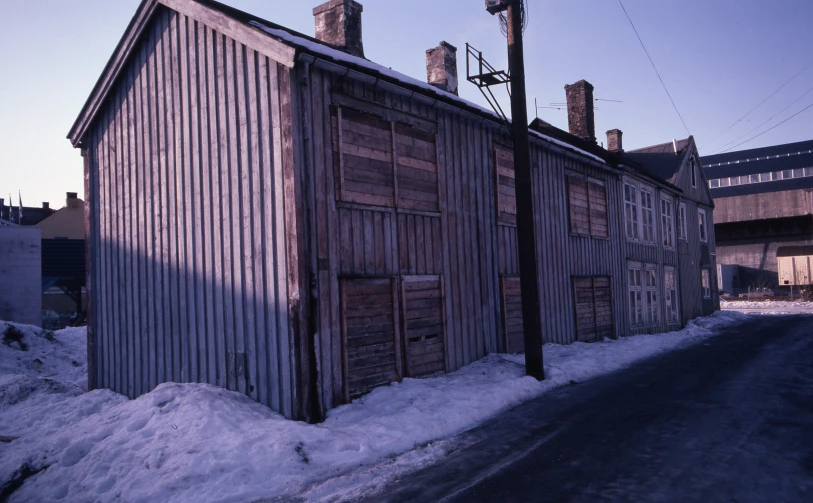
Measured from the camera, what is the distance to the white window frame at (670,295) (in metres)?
23.1

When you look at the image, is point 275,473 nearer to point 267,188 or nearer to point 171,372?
point 267,188

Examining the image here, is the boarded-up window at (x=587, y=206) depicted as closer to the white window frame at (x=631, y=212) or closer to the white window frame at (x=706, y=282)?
the white window frame at (x=631, y=212)

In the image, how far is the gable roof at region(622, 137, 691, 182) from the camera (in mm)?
27389

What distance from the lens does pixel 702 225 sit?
30656mm

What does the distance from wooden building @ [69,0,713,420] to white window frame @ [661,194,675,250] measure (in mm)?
13210

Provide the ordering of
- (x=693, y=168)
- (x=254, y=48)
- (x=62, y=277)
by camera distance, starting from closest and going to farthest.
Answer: (x=254, y=48) < (x=693, y=168) < (x=62, y=277)

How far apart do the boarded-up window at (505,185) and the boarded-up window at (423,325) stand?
331cm

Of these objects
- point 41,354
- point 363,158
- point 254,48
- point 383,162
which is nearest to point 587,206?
point 383,162

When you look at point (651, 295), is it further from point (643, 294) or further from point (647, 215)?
point (647, 215)

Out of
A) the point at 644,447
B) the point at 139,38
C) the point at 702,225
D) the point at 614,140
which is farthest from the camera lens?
the point at 702,225

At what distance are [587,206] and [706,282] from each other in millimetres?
16422

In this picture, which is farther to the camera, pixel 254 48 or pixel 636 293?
pixel 636 293

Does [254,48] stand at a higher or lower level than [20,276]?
higher

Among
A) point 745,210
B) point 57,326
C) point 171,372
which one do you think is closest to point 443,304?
point 171,372
